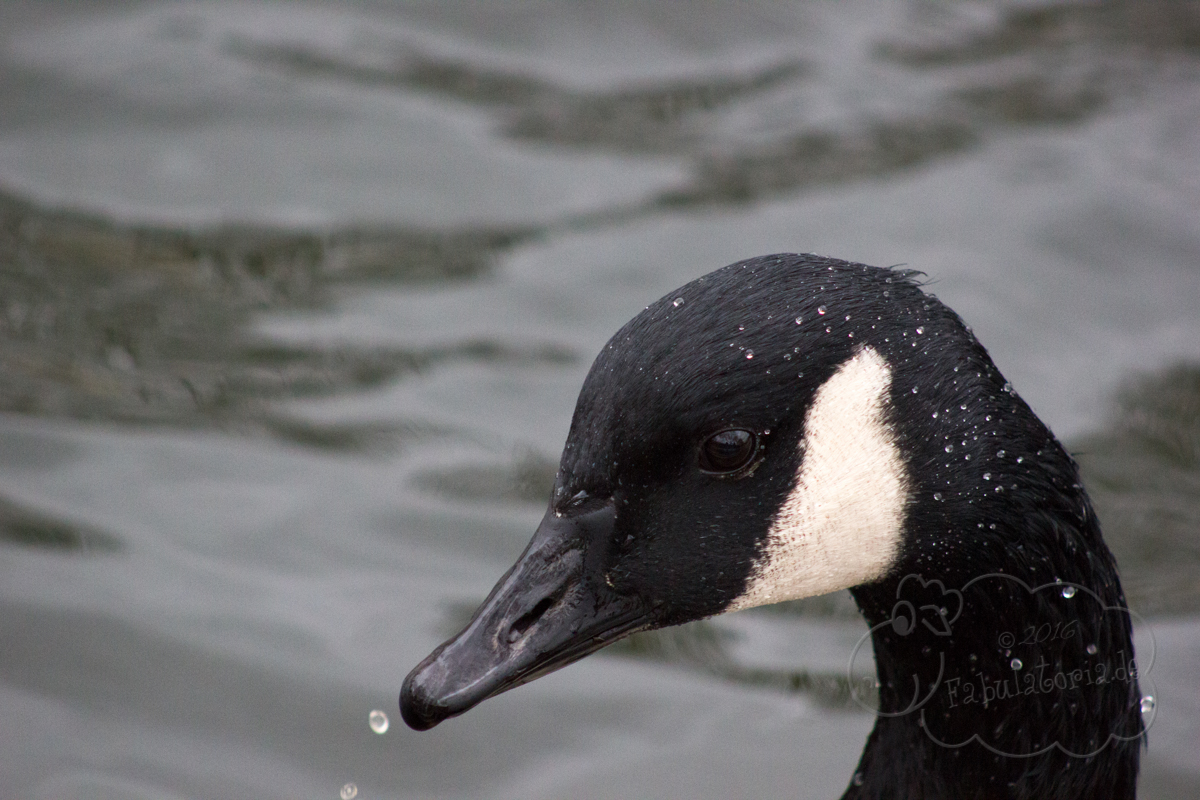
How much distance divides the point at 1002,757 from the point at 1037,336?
3958 millimetres

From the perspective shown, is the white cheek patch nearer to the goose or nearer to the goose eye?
the goose

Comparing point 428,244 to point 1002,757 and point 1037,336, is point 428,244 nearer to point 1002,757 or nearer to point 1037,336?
point 1037,336

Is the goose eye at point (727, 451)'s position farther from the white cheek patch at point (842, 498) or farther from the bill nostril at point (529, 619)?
the bill nostril at point (529, 619)

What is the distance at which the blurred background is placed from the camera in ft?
16.7

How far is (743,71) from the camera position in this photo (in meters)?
9.05

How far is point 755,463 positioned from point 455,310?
13.6 ft

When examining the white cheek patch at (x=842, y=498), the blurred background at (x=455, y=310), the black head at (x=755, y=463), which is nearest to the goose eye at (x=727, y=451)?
the black head at (x=755, y=463)

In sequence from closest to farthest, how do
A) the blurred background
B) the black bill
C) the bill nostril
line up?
1. the black bill
2. the bill nostril
3. the blurred background

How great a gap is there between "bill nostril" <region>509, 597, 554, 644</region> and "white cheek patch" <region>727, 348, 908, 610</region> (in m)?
0.48

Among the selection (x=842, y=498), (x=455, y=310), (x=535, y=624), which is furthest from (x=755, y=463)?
(x=455, y=310)

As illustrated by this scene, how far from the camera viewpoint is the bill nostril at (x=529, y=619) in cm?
318

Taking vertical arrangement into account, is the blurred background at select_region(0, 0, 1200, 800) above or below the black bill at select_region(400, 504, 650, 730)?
above

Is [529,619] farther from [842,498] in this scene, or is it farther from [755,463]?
[842,498]

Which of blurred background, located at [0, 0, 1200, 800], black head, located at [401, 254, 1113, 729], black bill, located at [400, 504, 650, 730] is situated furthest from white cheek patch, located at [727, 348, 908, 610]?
blurred background, located at [0, 0, 1200, 800]
